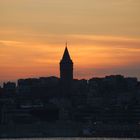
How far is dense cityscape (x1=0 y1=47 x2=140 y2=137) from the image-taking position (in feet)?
487

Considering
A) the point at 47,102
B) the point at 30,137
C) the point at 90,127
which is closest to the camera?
the point at 30,137

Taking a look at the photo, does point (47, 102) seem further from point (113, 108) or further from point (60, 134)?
point (60, 134)

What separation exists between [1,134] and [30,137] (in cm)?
506

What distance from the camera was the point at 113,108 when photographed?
555 ft

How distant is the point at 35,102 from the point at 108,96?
35.7ft

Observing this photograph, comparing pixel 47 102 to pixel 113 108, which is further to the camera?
pixel 47 102

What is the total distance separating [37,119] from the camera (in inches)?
6329

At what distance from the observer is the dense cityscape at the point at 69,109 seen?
148500 mm

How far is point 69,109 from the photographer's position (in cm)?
16975

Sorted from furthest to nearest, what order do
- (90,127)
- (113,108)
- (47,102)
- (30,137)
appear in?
(47,102) < (113,108) < (90,127) < (30,137)

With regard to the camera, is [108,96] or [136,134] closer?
[136,134]

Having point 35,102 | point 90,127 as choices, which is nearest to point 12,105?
point 35,102

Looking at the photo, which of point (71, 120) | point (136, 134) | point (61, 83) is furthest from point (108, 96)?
point (136, 134)

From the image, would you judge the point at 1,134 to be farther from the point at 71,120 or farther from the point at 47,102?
the point at 47,102
